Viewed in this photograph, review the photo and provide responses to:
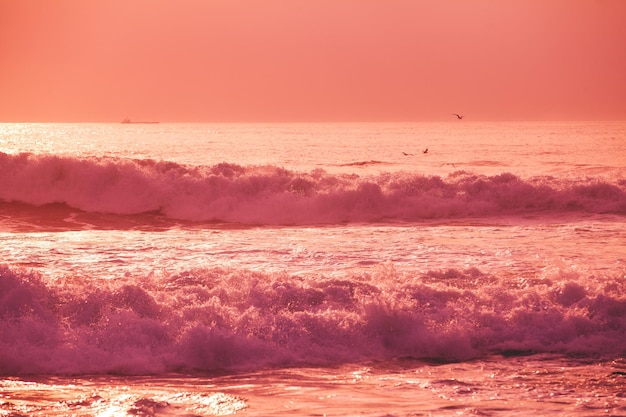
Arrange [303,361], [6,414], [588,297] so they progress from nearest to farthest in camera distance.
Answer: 1. [6,414]
2. [303,361]
3. [588,297]

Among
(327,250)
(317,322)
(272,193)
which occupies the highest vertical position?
(272,193)

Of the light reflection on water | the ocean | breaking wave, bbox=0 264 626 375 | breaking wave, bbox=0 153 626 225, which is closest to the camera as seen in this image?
the ocean

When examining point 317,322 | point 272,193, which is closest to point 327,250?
point 317,322

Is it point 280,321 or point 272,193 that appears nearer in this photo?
point 280,321

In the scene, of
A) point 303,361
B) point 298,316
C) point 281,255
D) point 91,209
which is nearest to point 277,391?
point 303,361

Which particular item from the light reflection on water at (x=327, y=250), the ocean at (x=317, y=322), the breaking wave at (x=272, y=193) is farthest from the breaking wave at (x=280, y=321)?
the breaking wave at (x=272, y=193)

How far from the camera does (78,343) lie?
8117 millimetres

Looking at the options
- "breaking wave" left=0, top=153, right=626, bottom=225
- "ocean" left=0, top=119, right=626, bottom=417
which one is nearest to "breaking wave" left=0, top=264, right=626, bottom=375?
"ocean" left=0, top=119, right=626, bottom=417

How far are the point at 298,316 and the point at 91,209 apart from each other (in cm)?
1563

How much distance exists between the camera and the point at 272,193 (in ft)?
78.4

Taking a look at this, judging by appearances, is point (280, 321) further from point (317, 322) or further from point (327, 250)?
point (327, 250)

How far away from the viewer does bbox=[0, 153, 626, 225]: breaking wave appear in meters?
22.4

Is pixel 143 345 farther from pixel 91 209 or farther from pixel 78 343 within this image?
pixel 91 209

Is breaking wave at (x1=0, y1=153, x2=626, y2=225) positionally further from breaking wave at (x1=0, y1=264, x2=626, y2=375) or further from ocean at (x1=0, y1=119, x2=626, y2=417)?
breaking wave at (x1=0, y1=264, x2=626, y2=375)
